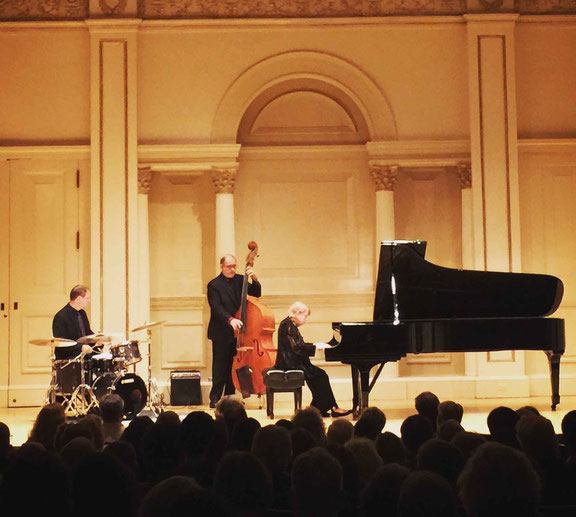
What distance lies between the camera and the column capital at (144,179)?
9.89m

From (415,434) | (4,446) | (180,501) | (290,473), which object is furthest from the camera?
(415,434)

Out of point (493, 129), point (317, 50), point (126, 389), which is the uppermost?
point (317, 50)

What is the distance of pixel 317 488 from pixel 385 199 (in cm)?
765

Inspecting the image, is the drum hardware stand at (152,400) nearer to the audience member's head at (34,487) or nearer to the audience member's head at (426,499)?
the audience member's head at (34,487)

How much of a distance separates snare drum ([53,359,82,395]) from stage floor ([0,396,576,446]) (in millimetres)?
449

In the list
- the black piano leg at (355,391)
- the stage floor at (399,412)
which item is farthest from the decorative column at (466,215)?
the black piano leg at (355,391)

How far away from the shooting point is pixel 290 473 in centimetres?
280

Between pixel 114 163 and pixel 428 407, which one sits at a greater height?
pixel 114 163

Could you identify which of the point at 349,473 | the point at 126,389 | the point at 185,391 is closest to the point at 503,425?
the point at 349,473

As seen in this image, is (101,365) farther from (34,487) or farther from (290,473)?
(34,487)

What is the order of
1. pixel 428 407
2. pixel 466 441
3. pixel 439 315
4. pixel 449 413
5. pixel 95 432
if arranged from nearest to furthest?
1. pixel 466 441
2. pixel 95 432
3. pixel 449 413
4. pixel 428 407
5. pixel 439 315

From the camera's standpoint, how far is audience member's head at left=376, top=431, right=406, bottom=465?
3.29 m

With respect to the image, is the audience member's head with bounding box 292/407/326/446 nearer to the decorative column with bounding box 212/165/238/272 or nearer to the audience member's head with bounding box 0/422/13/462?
the audience member's head with bounding box 0/422/13/462

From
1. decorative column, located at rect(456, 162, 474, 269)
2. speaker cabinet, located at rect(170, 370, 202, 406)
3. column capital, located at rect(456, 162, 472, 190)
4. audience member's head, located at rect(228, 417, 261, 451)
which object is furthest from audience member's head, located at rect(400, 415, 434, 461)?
column capital, located at rect(456, 162, 472, 190)
